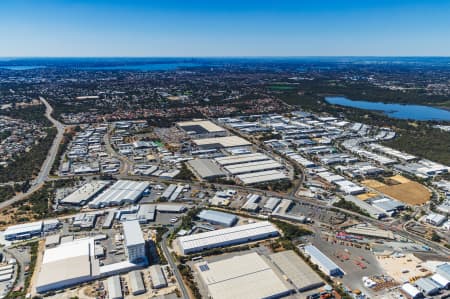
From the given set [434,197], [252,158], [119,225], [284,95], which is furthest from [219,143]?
[284,95]

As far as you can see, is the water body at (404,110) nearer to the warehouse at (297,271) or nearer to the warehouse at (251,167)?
the warehouse at (251,167)

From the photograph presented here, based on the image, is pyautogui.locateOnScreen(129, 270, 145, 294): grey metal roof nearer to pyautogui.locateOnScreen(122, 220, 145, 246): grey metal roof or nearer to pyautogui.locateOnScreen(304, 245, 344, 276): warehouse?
pyautogui.locateOnScreen(122, 220, 145, 246): grey metal roof

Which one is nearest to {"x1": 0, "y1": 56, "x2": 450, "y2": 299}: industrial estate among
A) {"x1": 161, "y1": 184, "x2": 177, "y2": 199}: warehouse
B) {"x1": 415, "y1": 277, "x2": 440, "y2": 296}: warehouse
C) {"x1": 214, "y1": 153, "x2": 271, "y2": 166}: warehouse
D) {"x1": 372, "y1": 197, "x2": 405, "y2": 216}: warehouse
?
{"x1": 415, "y1": 277, "x2": 440, "y2": 296}: warehouse

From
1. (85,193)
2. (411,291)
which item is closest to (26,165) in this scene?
(85,193)

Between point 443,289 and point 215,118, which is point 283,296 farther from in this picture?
point 215,118

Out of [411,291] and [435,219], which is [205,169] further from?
[411,291]
